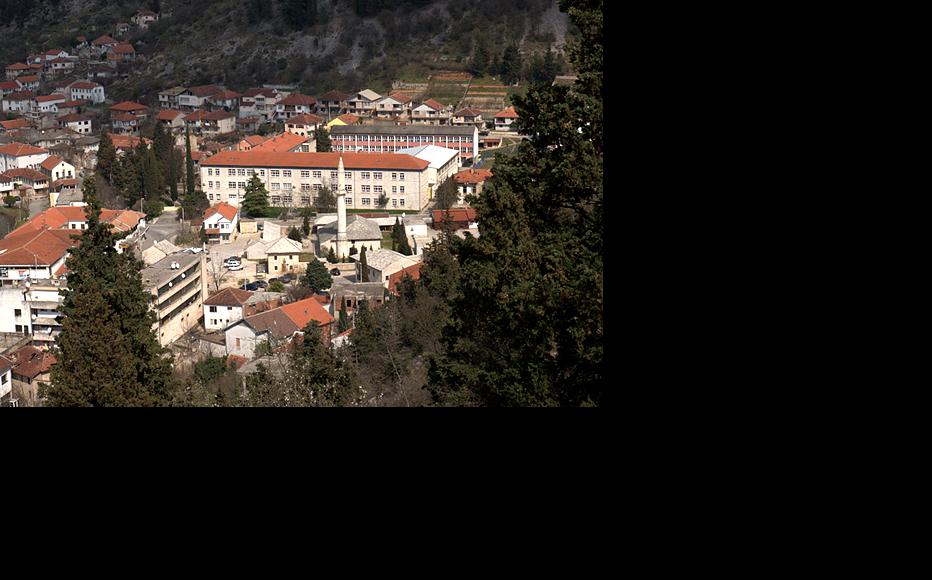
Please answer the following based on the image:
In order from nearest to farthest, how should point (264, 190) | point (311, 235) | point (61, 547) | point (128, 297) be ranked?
1. point (61, 547)
2. point (128, 297)
3. point (311, 235)
4. point (264, 190)

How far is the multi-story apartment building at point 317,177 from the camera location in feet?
52.1

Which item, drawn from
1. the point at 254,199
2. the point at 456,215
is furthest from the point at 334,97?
the point at 456,215

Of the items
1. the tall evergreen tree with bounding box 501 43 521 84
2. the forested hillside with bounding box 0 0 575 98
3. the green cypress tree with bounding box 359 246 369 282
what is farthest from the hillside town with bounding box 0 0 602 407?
the tall evergreen tree with bounding box 501 43 521 84

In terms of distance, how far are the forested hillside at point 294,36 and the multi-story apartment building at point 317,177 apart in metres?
5.88

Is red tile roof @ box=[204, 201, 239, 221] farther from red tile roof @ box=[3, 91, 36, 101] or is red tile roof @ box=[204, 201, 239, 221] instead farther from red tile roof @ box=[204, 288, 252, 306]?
red tile roof @ box=[3, 91, 36, 101]

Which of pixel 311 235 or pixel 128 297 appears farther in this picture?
pixel 311 235

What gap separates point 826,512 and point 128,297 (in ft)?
11.9

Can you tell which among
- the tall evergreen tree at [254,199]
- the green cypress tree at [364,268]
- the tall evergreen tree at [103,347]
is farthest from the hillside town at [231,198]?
the tall evergreen tree at [103,347]

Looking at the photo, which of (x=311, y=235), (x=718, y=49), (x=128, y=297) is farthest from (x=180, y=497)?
(x=311, y=235)

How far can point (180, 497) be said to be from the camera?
49cm

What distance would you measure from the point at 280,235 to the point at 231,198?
122 inches

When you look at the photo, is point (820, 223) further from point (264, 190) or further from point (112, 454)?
point (264, 190)

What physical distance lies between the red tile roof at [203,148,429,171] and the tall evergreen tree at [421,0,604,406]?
42.8ft

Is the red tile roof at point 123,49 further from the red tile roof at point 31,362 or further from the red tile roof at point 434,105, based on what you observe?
the red tile roof at point 31,362
